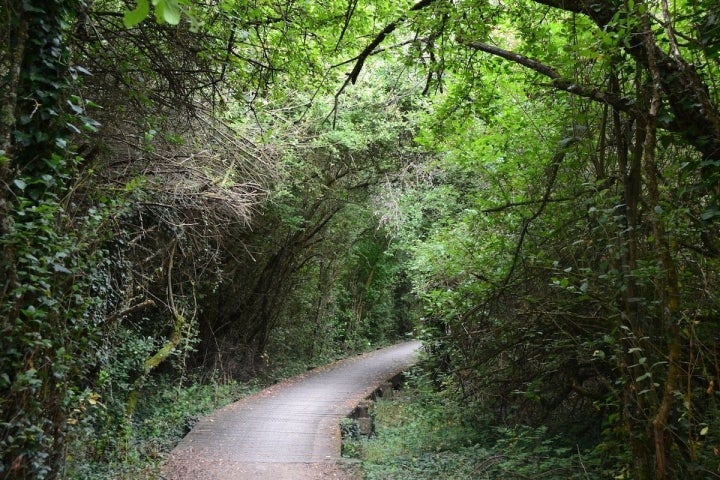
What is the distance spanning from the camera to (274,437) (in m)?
8.08

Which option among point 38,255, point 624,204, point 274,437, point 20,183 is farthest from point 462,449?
point 20,183

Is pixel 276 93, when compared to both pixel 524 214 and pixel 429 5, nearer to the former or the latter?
pixel 429 5

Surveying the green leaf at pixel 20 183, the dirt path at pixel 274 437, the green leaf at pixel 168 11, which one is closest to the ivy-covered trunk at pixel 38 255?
the green leaf at pixel 20 183

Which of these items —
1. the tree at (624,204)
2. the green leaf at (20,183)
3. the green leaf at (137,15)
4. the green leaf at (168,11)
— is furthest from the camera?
the green leaf at (20,183)

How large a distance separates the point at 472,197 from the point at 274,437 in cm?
453

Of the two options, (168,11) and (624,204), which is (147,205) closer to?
(624,204)

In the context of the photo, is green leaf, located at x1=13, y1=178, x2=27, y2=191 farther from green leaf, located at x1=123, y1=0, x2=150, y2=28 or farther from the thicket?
green leaf, located at x1=123, y1=0, x2=150, y2=28

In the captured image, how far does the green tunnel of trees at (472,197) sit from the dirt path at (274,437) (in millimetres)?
1097

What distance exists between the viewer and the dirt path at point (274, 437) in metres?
6.64

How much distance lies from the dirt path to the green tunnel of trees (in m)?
1.10

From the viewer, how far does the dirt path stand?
6.64 m

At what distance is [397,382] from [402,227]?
13.9ft

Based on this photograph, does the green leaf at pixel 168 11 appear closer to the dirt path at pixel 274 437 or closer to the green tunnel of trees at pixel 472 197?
the green tunnel of trees at pixel 472 197

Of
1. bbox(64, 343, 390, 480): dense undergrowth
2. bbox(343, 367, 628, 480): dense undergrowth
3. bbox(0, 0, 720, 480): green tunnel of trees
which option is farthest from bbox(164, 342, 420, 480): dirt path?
bbox(0, 0, 720, 480): green tunnel of trees
